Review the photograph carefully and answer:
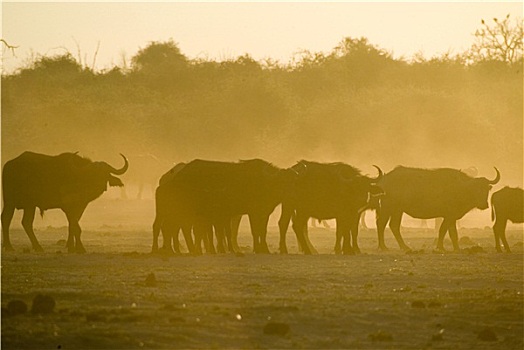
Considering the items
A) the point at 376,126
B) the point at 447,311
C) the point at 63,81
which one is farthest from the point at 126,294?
the point at 63,81

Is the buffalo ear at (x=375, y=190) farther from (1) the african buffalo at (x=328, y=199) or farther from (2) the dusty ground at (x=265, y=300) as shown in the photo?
(2) the dusty ground at (x=265, y=300)

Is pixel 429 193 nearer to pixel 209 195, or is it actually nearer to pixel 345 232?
pixel 345 232

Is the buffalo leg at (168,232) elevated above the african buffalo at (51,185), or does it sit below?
below

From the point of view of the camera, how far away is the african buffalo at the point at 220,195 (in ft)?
88.5

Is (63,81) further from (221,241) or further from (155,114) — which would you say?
(221,241)

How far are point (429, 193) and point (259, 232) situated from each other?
594cm

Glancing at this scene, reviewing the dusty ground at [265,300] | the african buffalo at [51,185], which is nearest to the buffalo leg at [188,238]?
the dusty ground at [265,300]

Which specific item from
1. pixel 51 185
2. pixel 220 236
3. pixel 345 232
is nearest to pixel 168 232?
pixel 220 236

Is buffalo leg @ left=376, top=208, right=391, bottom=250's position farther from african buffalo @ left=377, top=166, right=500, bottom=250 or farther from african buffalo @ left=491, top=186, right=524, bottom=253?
african buffalo @ left=491, top=186, right=524, bottom=253

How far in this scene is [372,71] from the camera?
78.3 meters

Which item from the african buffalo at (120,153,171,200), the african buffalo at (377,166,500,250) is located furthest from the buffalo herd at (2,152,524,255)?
the african buffalo at (120,153,171,200)

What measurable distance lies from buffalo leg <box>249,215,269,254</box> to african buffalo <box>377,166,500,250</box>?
4.80m

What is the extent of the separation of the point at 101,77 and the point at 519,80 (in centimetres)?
2170

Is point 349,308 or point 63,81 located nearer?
point 349,308
